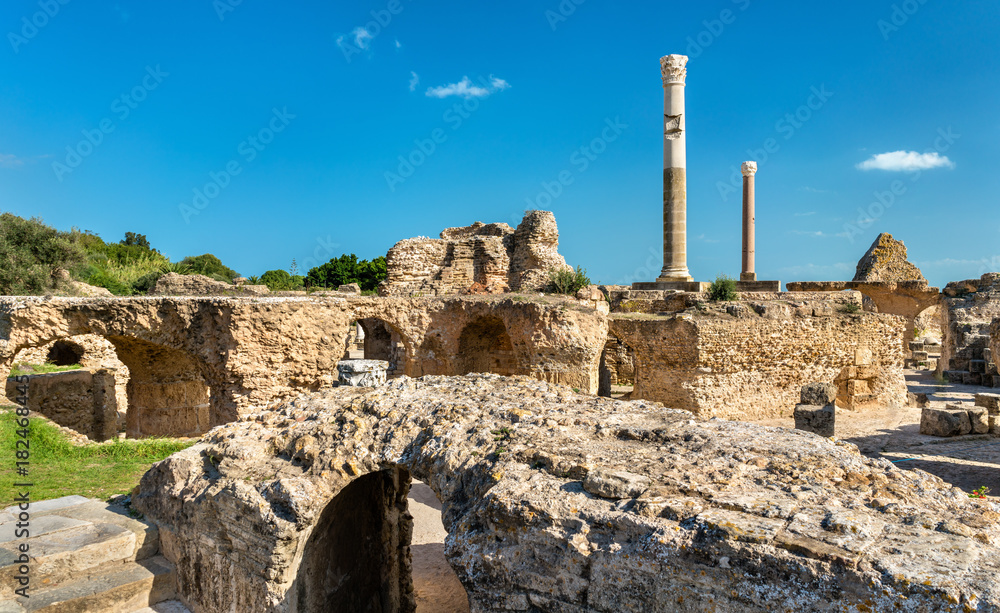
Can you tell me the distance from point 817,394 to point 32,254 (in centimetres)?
2417

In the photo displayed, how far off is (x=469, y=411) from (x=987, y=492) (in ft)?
25.6

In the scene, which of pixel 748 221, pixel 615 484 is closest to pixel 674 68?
pixel 748 221

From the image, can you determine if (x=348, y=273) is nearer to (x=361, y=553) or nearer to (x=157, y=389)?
(x=157, y=389)

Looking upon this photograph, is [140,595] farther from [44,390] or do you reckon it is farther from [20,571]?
[44,390]

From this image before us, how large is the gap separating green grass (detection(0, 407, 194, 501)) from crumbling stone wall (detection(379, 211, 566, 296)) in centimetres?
859

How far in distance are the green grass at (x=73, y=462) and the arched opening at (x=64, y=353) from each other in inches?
265

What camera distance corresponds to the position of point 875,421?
1294 cm

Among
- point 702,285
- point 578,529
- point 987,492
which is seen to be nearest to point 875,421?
point 987,492

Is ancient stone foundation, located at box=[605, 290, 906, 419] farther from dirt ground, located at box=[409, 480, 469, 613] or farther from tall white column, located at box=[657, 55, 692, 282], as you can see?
dirt ground, located at box=[409, 480, 469, 613]

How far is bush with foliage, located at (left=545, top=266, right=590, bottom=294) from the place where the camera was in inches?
589

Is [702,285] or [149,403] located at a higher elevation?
[702,285]

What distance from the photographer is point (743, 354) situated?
13.1 meters

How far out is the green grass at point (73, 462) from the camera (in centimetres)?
627

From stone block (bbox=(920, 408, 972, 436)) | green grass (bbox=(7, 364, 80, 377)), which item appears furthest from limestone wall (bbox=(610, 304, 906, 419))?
green grass (bbox=(7, 364, 80, 377))
